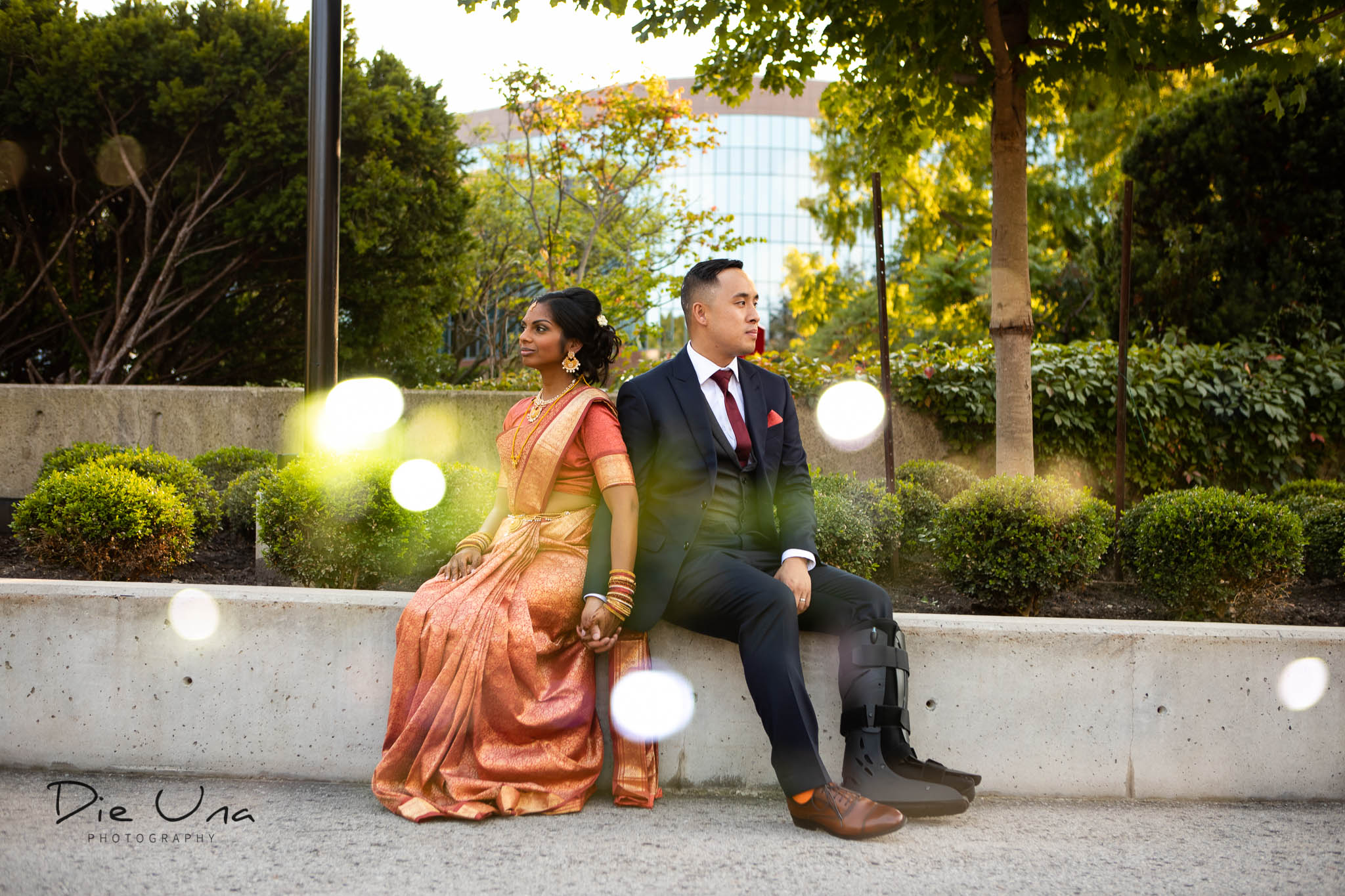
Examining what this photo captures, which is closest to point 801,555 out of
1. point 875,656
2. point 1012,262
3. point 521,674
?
point 875,656

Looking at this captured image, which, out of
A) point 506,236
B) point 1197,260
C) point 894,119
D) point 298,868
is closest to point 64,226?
point 506,236

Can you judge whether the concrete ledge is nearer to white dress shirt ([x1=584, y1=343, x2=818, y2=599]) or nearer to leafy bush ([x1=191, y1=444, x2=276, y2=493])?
white dress shirt ([x1=584, y1=343, x2=818, y2=599])

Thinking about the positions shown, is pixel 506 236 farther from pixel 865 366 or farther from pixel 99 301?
pixel 865 366

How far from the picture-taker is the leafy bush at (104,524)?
14.5 ft

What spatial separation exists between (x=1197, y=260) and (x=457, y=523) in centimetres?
792

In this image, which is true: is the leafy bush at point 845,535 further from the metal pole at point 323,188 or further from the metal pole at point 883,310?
→ the metal pole at point 323,188

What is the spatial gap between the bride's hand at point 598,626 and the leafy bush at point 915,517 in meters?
2.64

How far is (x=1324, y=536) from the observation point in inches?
206

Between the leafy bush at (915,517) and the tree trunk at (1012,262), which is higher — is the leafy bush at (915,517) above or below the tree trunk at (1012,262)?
below

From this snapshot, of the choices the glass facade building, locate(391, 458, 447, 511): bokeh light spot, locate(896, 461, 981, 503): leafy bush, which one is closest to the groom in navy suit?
locate(391, 458, 447, 511): bokeh light spot

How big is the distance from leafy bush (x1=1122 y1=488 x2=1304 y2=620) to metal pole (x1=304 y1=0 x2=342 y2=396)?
4.11m

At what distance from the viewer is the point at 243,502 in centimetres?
556

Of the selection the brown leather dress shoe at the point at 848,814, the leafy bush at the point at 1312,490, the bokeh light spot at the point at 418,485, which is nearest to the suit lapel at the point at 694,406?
the brown leather dress shoe at the point at 848,814

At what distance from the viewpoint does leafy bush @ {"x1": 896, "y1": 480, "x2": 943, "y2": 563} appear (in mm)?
5457
